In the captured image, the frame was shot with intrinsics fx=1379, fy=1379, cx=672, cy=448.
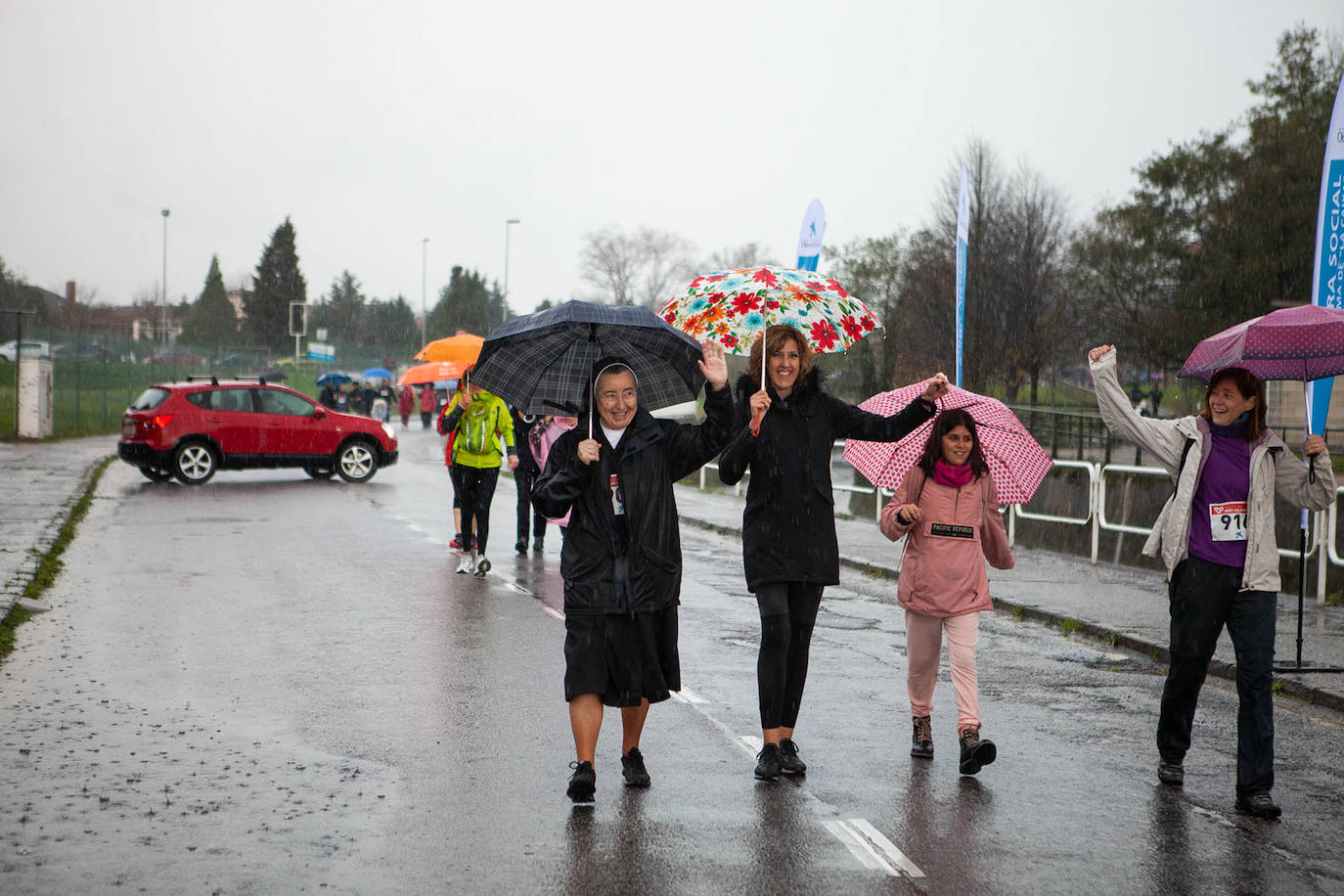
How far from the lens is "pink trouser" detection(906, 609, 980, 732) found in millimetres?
6250

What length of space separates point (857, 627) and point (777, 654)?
4.82 m

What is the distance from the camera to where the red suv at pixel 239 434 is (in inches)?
906

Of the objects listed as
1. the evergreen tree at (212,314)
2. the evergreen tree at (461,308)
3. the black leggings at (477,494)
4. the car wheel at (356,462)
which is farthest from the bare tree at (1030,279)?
the evergreen tree at (461,308)

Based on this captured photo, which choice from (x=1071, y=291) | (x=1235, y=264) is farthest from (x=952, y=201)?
(x=1235, y=264)

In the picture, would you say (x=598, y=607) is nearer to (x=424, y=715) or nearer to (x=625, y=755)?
(x=625, y=755)

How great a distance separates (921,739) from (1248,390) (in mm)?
2143

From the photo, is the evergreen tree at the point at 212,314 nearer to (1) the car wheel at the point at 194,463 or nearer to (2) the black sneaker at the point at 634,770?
(1) the car wheel at the point at 194,463

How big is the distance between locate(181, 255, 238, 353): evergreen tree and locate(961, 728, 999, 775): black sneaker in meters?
84.2

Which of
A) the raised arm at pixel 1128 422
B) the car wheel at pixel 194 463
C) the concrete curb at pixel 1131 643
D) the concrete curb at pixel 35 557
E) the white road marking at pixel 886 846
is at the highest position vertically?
the raised arm at pixel 1128 422

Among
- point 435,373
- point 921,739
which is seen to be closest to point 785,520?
point 921,739

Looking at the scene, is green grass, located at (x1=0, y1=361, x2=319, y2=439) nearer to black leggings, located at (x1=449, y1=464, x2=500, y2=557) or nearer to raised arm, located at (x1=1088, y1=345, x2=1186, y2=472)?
black leggings, located at (x1=449, y1=464, x2=500, y2=557)

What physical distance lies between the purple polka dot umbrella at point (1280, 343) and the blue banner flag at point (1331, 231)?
271 cm

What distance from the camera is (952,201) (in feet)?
135

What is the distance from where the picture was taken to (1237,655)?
5.79 m
